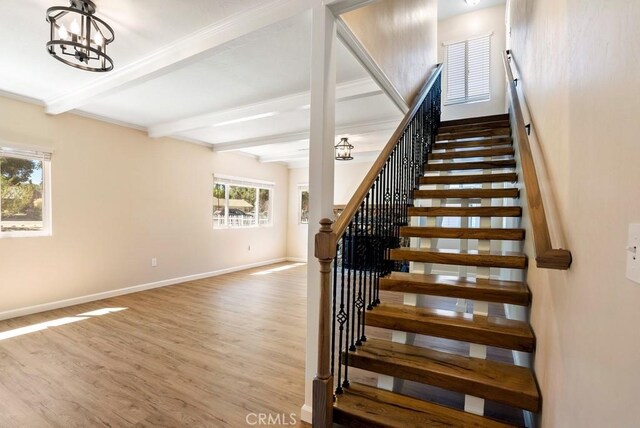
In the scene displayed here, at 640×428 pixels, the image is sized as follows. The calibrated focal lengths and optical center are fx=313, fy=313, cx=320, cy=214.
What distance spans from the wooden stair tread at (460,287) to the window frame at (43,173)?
431 cm

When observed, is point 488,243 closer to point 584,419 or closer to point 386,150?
point 386,150

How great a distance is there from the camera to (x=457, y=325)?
1.84 meters

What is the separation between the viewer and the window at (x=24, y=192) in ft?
12.2

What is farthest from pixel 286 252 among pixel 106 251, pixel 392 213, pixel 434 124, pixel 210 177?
pixel 392 213

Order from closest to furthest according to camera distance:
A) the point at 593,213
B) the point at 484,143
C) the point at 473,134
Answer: the point at 593,213, the point at 484,143, the point at 473,134

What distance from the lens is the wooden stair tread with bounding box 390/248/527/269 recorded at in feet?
6.97

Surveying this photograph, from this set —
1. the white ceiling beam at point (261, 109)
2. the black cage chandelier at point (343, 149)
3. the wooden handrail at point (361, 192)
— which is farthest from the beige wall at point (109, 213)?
the wooden handrail at point (361, 192)

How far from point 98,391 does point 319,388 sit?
1696mm

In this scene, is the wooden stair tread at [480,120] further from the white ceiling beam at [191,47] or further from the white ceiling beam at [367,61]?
the white ceiling beam at [191,47]

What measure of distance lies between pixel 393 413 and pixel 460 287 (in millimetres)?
872

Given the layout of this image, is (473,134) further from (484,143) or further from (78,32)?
(78,32)

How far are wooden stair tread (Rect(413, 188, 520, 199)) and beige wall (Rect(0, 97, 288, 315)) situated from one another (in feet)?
14.0

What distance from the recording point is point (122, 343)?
3.02 meters

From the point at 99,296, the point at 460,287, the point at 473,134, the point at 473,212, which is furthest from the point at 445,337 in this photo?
the point at 99,296
